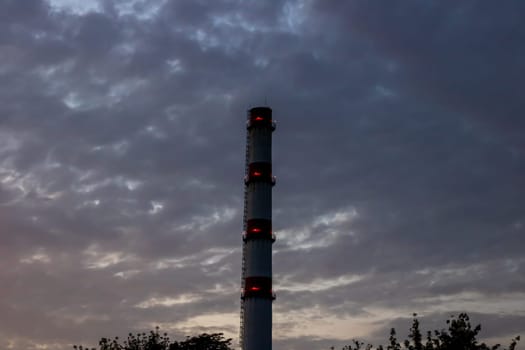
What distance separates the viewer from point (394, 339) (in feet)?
150

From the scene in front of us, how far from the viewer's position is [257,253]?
87938mm

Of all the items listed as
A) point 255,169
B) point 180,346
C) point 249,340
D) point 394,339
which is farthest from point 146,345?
point 394,339

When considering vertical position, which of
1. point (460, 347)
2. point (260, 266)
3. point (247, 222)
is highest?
point (247, 222)

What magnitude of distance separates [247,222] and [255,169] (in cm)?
714

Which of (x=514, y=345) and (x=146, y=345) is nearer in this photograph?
(x=514, y=345)

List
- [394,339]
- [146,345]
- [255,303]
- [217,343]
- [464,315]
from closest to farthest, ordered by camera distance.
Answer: [464,315]
[394,339]
[146,345]
[255,303]
[217,343]

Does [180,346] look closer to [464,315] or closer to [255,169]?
[255,169]

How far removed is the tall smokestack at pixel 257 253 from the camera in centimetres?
8719

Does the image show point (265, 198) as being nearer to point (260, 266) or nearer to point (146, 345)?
point (260, 266)

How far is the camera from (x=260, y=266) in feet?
288

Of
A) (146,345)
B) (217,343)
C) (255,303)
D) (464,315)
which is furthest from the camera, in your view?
(217,343)

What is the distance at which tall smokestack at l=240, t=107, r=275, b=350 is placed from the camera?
286 feet

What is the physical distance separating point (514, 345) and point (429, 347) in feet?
16.6

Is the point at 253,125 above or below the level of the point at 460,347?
above
